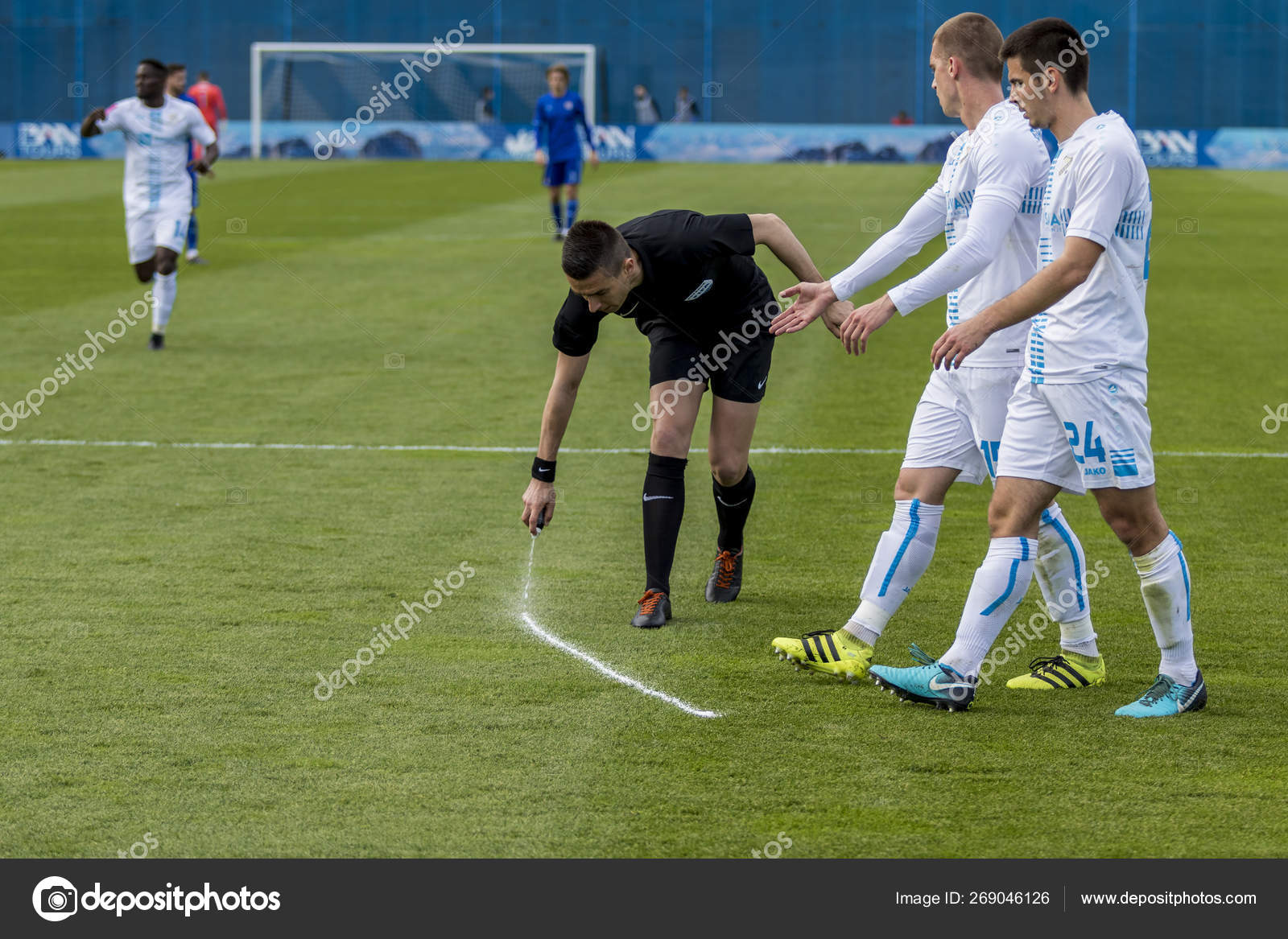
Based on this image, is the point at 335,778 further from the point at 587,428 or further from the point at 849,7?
the point at 849,7

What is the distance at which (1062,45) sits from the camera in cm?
448

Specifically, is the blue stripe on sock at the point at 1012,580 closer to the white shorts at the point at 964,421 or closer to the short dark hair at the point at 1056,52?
the white shorts at the point at 964,421

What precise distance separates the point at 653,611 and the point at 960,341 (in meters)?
1.86

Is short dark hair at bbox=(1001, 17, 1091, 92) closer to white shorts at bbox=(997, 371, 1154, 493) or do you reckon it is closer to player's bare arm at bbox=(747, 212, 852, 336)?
white shorts at bbox=(997, 371, 1154, 493)

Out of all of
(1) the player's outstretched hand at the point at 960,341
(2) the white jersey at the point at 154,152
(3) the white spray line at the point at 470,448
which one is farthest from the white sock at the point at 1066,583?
(2) the white jersey at the point at 154,152

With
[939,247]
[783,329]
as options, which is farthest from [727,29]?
[783,329]

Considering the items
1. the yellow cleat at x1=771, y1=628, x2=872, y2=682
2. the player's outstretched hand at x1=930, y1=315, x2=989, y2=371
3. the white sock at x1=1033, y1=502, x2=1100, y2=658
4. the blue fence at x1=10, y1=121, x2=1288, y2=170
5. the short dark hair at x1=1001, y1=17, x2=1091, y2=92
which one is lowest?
the blue fence at x1=10, y1=121, x2=1288, y2=170

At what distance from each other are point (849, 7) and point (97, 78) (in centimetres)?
2403

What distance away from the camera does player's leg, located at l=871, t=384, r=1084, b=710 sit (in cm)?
470

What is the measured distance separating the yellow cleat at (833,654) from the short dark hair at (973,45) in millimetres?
1897

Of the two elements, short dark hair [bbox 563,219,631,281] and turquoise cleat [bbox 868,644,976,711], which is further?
short dark hair [bbox 563,219,631,281]

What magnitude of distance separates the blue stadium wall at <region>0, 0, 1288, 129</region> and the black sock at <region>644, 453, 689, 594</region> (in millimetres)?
43798

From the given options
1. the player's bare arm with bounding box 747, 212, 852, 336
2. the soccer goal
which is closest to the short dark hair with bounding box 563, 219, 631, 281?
the player's bare arm with bounding box 747, 212, 852, 336
